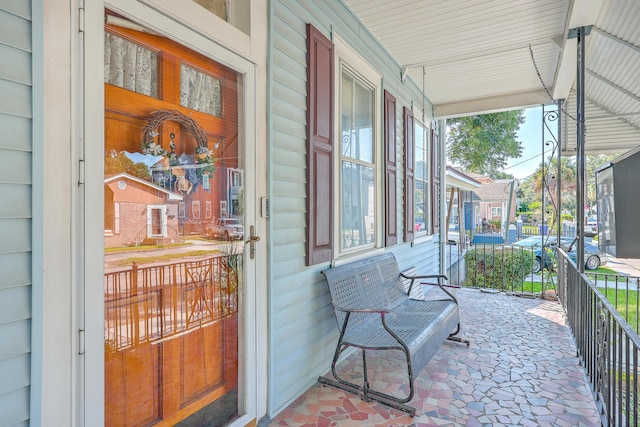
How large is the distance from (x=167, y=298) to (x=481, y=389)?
221 cm

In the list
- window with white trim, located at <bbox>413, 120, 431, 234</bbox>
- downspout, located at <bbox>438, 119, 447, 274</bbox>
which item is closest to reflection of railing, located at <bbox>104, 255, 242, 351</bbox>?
window with white trim, located at <bbox>413, 120, 431, 234</bbox>

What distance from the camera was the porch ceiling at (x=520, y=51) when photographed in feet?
9.77

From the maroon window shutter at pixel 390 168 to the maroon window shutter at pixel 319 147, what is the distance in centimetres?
121

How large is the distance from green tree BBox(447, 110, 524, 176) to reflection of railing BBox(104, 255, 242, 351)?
9568 mm

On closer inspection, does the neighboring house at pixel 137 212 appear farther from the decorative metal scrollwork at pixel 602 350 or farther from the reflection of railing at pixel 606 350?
the decorative metal scrollwork at pixel 602 350

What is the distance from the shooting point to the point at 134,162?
1479 mm

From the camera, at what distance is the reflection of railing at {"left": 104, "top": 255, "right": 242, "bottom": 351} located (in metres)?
1.41

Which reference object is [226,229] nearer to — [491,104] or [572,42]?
[572,42]
